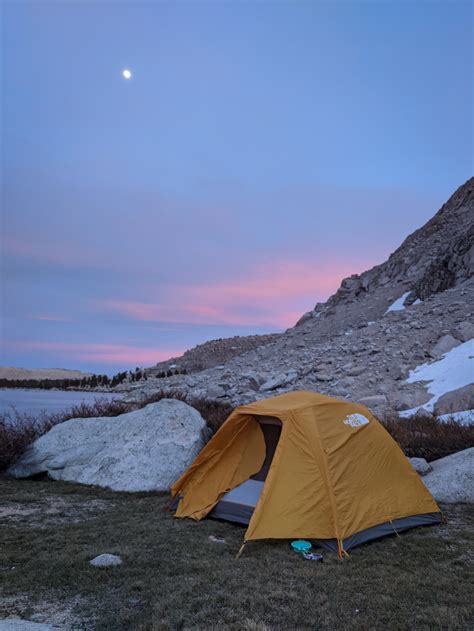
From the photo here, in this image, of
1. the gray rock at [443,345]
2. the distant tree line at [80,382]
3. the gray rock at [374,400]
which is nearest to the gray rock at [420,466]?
the gray rock at [374,400]

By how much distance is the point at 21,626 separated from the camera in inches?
160

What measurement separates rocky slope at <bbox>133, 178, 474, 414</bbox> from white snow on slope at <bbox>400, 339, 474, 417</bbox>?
1.26 ft

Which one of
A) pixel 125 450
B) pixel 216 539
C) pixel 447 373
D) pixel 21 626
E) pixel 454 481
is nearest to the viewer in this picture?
pixel 21 626

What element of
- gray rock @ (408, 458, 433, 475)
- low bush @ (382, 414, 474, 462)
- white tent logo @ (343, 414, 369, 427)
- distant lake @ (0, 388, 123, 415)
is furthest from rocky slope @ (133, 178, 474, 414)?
white tent logo @ (343, 414, 369, 427)

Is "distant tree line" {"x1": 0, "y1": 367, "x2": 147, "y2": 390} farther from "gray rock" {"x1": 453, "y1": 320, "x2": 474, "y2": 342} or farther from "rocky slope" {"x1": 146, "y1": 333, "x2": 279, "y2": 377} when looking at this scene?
"gray rock" {"x1": 453, "y1": 320, "x2": 474, "y2": 342}

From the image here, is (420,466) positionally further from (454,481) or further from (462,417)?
(462,417)

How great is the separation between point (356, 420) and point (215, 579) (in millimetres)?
3497

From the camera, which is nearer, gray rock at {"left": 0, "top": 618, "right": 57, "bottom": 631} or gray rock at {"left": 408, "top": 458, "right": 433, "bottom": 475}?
gray rock at {"left": 0, "top": 618, "right": 57, "bottom": 631}

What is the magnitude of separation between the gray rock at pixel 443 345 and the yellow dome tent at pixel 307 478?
44.3ft

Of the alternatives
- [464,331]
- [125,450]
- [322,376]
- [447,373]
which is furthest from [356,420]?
[464,331]

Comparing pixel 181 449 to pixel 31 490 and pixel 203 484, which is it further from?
pixel 31 490

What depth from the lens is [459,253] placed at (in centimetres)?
3064

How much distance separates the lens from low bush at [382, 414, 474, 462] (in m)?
11.0

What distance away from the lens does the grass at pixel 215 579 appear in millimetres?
4410
